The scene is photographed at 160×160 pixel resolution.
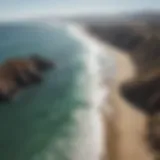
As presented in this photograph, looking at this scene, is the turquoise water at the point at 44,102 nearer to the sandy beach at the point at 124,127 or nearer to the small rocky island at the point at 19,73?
the small rocky island at the point at 19,73

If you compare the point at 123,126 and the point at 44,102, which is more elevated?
the point at 44,102

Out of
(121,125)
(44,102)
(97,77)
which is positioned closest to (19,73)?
(44,102)

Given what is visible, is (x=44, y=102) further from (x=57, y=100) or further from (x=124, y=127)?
(x=124, y=127)

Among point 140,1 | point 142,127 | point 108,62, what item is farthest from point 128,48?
point 142,127

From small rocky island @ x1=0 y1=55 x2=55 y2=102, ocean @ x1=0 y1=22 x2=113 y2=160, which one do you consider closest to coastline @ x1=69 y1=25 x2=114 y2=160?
ocean @ x1=0 y1=22 x2=113 y2=160

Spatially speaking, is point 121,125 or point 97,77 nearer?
point 121,125

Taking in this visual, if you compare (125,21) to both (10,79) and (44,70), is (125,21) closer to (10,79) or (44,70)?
(44,70)
